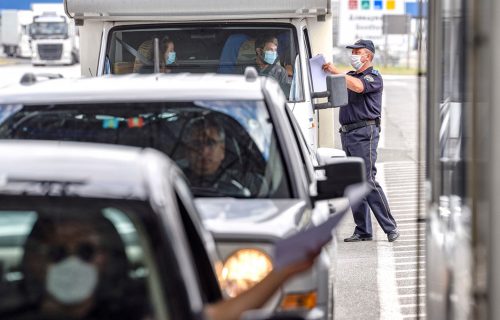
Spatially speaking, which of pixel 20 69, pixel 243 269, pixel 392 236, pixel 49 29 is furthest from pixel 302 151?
pixel 49 29

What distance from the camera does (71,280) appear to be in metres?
3.74

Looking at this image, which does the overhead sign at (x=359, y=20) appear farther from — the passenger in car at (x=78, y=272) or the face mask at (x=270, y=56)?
the passenger in car at (x=78, y=272)

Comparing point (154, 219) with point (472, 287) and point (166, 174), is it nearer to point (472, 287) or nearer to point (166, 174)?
point (166, 174)

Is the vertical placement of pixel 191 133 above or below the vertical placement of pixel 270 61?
above

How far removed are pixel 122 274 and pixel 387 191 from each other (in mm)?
13175

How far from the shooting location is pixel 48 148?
4160 millimetres

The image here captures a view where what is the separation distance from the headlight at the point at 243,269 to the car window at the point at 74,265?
1.84 m

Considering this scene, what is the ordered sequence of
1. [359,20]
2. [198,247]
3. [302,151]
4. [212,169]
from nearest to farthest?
[198,247] < [212,169] < [302,151] < [359,20]

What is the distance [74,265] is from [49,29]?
64.3 m

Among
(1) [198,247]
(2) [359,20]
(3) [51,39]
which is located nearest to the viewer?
(1) [198,247]

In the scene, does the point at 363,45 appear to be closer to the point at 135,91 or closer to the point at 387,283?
the point at 387,283

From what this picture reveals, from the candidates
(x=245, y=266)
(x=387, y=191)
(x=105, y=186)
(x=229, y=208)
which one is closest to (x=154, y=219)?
(x=105, y=186)

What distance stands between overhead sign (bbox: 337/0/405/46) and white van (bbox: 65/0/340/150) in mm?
40756

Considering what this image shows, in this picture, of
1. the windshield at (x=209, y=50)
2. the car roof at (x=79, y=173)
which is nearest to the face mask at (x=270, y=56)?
the windshield at (x=209, y=50)
